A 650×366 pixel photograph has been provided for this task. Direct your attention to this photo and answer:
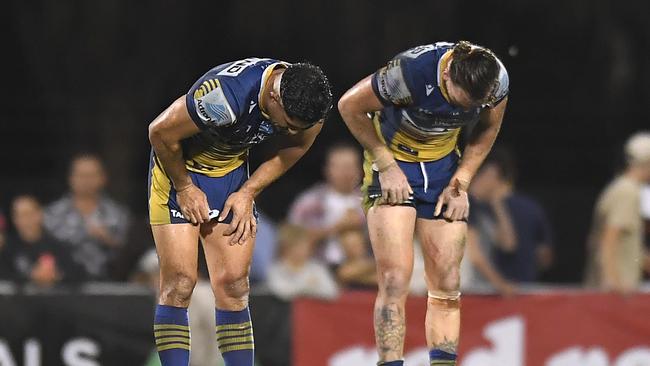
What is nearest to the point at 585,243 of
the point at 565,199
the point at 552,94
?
the point at 565,199

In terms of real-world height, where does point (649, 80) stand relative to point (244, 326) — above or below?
above

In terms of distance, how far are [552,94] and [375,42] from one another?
2.23 metres

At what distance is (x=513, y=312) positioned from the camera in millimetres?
12219

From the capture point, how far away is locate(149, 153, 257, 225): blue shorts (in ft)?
28.9

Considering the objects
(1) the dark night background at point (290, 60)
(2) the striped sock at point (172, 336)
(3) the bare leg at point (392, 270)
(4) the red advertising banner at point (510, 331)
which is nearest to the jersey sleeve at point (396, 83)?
(3) the bare leg at point (392, 270)

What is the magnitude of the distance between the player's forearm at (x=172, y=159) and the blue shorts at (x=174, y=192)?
0.37ft

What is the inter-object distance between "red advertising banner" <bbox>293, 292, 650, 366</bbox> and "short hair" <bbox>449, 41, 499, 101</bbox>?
3688 millimetres

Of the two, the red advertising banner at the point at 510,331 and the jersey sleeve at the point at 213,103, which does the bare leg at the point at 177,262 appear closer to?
the jersey sleeve at the point at 213,103

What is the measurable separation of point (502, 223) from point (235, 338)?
4.18 metres

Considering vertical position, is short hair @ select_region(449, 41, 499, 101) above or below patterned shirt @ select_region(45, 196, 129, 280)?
A: above

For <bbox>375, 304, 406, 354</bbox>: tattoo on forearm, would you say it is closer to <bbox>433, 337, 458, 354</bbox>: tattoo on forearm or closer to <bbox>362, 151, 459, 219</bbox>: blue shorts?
<bbox>433, 337, 458, 354</bbox>: tattoo on forearm

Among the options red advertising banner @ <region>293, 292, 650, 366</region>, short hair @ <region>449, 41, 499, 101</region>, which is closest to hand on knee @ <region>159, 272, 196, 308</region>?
short hair @ <region>449, 41, 499, 101</region>

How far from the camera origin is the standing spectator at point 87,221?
12.8 m

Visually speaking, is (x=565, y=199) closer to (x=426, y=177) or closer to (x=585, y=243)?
(x=585, y=243)
